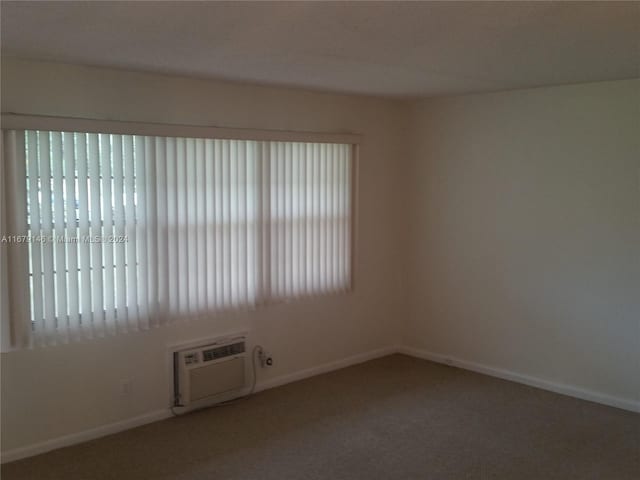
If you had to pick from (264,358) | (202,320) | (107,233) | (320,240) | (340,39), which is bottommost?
(264,358)

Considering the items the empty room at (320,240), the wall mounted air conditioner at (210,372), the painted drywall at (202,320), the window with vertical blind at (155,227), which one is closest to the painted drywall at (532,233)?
the empty room at (320,240)

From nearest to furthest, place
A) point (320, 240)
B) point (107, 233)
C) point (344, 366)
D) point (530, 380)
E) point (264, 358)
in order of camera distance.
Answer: point (107, 233)
point (264, 358)
point (530, 380)
point (320, 240)
point (344, 366)

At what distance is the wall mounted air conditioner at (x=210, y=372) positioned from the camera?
4.48 metres

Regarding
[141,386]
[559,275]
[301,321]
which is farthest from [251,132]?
[559,275]

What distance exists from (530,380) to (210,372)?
2689 mm

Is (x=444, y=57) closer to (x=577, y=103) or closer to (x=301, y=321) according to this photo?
(x=577, y=103)

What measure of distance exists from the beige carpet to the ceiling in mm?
2480

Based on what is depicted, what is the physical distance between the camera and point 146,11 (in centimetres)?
257

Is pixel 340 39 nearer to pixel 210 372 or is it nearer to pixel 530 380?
pixel 210 372

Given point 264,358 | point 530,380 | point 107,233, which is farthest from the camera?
point 530,380

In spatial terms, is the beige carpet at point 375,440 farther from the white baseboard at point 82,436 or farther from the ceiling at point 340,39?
the ceiling at point 340,39

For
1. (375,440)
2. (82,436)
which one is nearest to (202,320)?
(82,436)

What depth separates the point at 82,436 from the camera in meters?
4.04

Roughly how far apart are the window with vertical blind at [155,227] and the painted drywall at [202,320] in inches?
6.1
